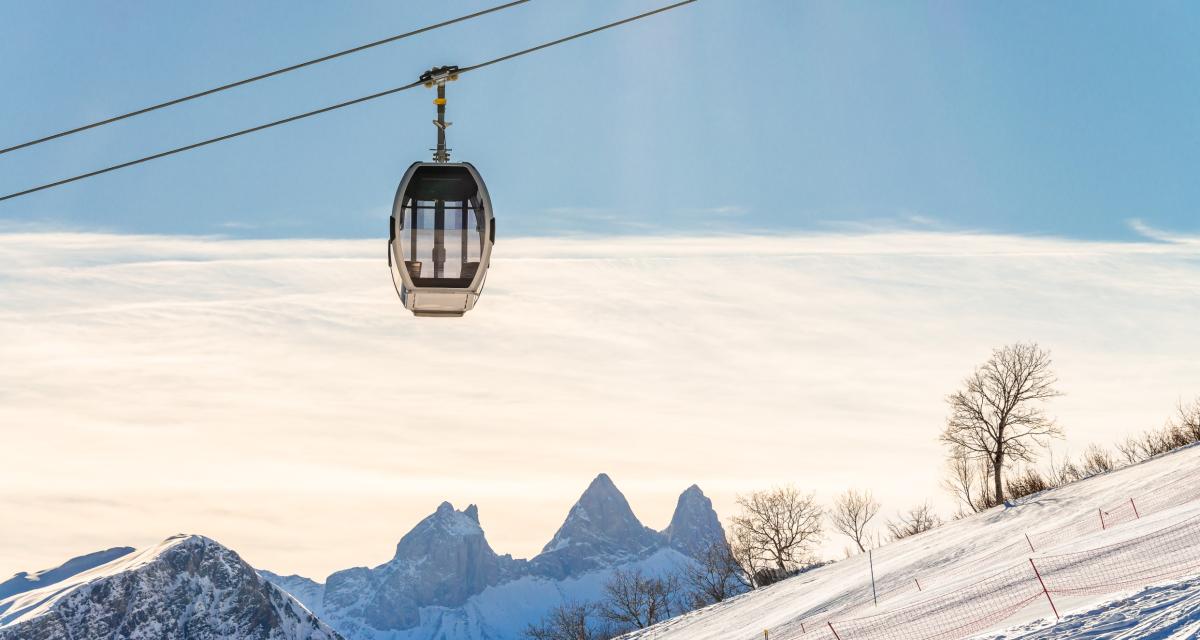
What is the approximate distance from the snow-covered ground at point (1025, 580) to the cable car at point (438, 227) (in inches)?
451

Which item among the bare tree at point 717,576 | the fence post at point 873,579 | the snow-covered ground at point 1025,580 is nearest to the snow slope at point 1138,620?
the snow-covered ground at point 1025,580

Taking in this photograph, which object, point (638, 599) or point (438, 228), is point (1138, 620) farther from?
point (638, 599)

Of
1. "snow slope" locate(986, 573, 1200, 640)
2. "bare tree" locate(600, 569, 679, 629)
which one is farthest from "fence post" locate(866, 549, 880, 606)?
"bare tree" locate(600, 569, 679, 629)

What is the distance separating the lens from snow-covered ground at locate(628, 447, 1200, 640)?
65.3ft

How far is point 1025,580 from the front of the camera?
27.2m

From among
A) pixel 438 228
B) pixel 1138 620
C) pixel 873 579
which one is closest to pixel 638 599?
pixel 873 579

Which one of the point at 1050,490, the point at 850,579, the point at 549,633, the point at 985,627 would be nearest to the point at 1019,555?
the point at 850,579

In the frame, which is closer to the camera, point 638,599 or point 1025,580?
point 1025,580

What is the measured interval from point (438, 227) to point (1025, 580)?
18441 millimetres

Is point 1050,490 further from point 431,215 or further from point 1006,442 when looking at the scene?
point 431,215

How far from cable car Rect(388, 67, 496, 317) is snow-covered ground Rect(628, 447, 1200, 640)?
1145 centimetres

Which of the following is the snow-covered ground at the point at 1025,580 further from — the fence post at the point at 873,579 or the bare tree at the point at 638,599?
the bare tree at the point at 638,599

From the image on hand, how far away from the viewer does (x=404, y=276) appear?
1508 centimetres

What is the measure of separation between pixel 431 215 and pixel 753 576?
63295 millimetres
